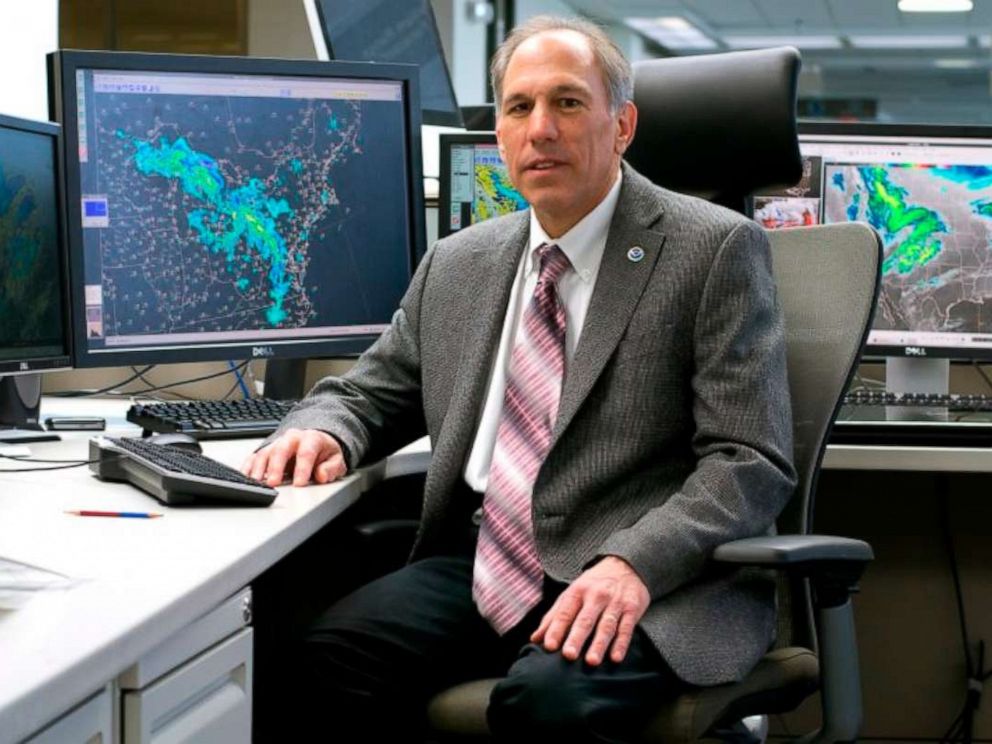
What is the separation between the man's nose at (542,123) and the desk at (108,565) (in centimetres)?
47

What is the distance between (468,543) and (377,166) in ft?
2.41

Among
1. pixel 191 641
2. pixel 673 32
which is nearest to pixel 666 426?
pixel 191 641

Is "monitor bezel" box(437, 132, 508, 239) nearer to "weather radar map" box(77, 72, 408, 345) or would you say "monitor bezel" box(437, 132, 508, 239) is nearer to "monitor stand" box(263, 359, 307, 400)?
"weather radar map" box(77, 72, 408, 345)

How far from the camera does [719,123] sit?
74.8 inches

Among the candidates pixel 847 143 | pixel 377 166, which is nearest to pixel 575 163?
pixel 377 166

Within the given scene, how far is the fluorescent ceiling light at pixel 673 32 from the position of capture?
7.48 metres

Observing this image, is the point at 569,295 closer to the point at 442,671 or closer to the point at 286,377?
the point at 442,671

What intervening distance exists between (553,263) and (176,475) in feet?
1.78

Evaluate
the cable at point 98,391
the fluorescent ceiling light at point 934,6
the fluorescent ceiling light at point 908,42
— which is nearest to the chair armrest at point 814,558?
the cable at point 98,391

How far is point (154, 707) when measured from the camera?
3.88 ft

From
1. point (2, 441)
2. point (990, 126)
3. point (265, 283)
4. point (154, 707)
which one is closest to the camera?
point (154, 707)

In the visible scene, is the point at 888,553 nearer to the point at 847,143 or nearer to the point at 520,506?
the point at 847,143

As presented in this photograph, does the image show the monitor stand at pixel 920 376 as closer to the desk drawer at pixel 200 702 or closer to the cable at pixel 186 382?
the cable at pixel 186 382

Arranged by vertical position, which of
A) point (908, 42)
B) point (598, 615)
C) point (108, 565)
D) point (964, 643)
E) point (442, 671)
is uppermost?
point (908, 42)
